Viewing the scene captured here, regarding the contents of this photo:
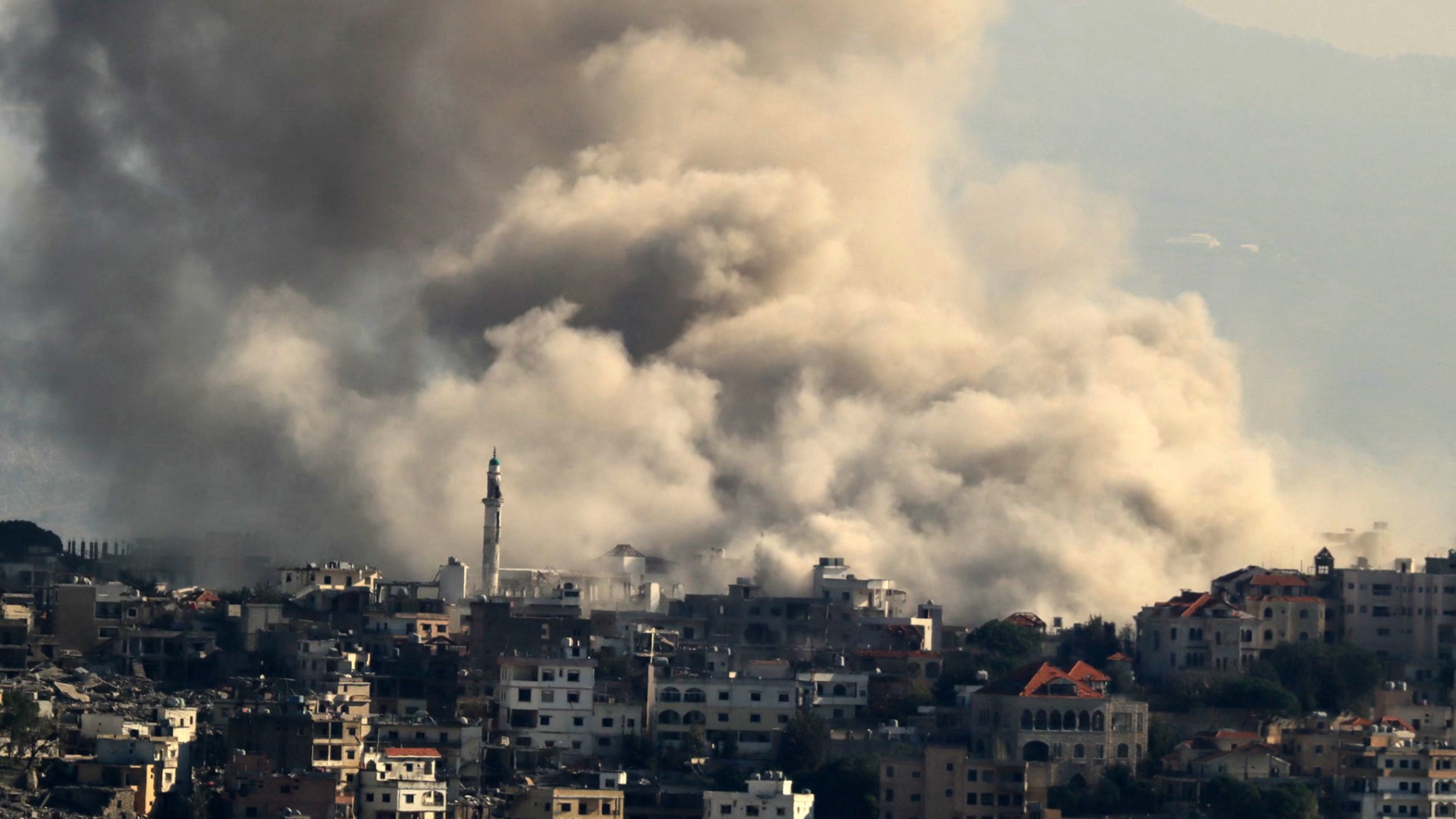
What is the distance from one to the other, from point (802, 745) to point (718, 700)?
9.99ft

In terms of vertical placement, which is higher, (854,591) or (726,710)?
(854,591)

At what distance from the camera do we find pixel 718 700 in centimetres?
6681

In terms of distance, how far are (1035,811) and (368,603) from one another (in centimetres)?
1959

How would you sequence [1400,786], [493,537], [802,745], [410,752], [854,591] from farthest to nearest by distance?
[493,537], [854,591], [802,745], [1400,786], [410,752]

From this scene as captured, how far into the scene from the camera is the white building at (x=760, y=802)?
2361 inches

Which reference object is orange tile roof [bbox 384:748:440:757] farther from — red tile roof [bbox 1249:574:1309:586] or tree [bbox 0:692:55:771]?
red tile roof [bbox 1249:574:1309:586]

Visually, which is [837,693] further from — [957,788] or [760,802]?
[760,802]

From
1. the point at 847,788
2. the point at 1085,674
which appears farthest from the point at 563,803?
the point at 1085,674

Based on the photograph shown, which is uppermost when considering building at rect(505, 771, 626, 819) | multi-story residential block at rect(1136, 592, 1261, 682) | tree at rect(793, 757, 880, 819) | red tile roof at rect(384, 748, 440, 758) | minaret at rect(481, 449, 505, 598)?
minaret at rect(481, 449, 505, 598)

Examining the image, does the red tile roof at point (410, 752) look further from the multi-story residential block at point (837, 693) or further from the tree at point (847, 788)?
the multi-story residential block at point (837, 693)

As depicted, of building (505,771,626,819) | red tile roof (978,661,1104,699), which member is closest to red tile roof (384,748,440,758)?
building (505,771,626,819)

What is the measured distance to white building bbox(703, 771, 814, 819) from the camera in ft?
197

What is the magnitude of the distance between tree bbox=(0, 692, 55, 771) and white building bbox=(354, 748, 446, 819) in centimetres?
507

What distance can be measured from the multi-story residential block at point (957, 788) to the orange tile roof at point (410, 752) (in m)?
6.81
